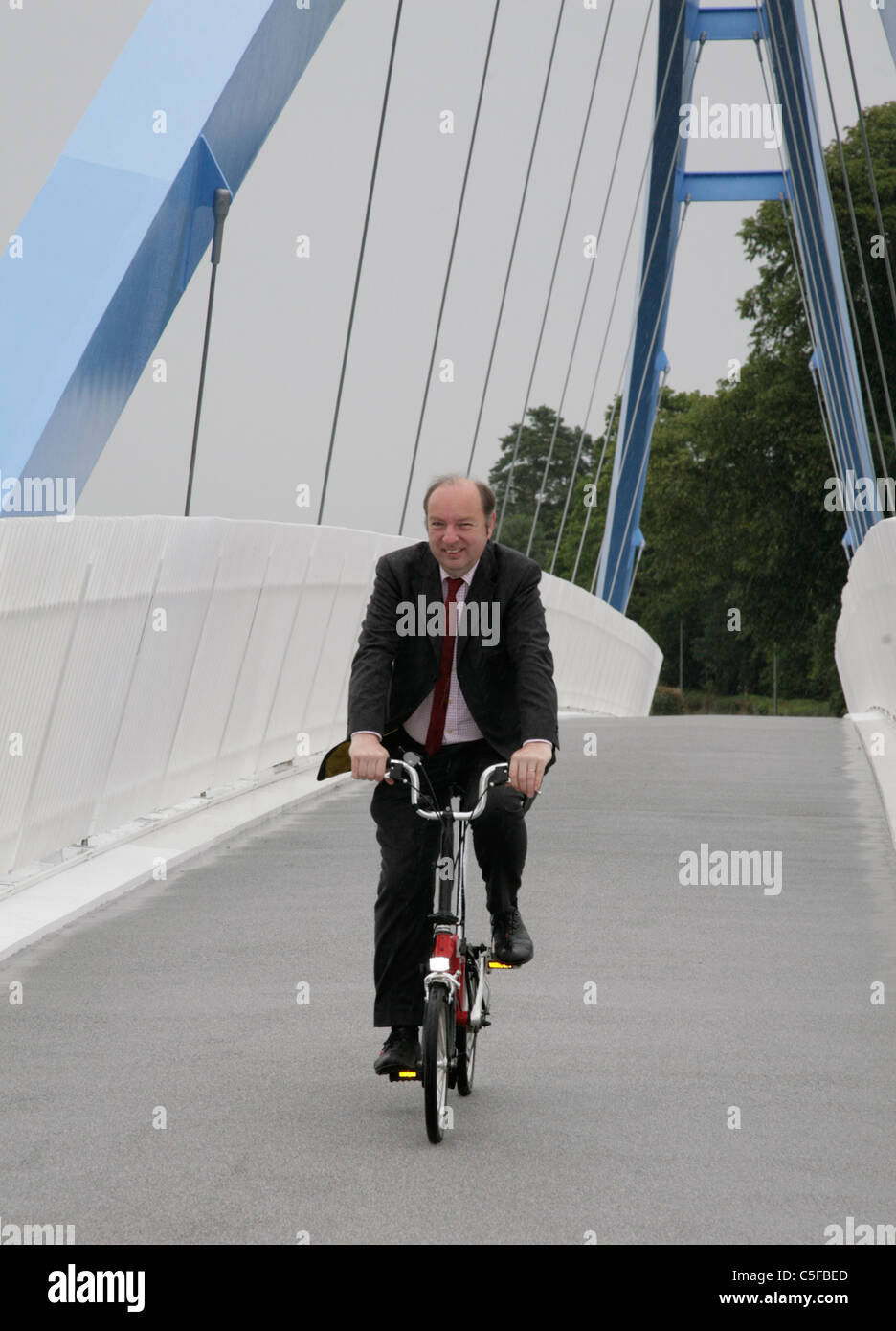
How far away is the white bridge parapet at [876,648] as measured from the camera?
14.5m

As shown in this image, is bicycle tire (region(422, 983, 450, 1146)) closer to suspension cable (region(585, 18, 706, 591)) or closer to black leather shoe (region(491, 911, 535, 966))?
black leather shoe (region(491, 911, 535, 966))

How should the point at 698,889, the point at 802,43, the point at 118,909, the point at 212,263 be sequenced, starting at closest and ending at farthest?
the point at 118,909 → the point at 698,889 → the point at 212,263 → the point at 802,43

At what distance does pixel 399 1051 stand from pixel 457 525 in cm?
130

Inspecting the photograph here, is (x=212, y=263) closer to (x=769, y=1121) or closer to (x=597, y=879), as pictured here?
(x=597, y=879)

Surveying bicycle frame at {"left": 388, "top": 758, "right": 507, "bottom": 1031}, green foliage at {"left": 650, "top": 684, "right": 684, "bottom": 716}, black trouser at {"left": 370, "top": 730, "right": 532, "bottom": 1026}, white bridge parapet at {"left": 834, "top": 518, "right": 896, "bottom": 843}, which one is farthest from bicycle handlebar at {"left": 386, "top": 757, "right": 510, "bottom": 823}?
green foliage at {"left": 650, "top": 684, "right": 684, "bottom": 716}

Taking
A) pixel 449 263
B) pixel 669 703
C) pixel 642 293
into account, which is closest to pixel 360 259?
pixel 449 263

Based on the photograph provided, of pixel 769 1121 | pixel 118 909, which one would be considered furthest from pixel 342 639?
pixel 769 1121

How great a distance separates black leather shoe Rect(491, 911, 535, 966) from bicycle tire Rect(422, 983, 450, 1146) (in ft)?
1.39

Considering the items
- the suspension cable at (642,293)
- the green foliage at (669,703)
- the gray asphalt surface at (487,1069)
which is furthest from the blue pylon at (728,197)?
the green foliage at (669,703)

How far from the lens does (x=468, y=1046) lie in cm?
573

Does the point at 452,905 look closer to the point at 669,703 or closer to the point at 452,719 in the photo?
the point at 452,719

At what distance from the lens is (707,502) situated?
55.1 metres

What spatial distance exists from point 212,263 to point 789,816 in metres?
4.56

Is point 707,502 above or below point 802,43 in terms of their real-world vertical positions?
below
